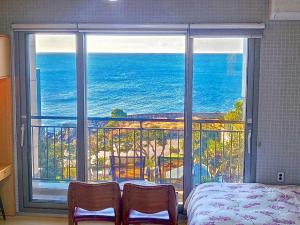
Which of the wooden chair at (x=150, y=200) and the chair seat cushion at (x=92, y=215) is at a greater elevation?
the wooden chair at (x=150, y=200)

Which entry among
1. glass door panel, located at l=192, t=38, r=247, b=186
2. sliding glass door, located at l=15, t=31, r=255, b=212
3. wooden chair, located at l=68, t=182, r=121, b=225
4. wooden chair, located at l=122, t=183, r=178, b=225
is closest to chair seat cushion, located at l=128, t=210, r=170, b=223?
wooden chair, located at l=122, t=183, r=178, b=225

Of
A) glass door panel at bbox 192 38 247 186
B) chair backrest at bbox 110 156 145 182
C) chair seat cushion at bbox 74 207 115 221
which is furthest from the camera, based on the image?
chair backrest at bbox 110 156 145 182

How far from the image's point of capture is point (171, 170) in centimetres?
457

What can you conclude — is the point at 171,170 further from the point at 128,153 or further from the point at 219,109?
the point at 219,109

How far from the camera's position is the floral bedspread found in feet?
10.2

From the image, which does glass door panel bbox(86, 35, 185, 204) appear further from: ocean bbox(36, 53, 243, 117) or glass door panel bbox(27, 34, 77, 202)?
glass door panel bbox(27, 34, 77, 202)

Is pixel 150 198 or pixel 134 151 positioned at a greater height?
pixel 134 151

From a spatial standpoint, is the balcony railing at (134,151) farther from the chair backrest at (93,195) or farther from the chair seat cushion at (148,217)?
the chair backrest at (93,195)

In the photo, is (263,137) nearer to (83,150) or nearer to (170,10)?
(170,10)

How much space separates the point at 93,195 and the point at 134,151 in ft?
4.22

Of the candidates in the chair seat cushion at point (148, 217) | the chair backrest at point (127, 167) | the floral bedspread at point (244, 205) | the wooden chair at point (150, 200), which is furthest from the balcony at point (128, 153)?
the wooden chair at point (150, 200)

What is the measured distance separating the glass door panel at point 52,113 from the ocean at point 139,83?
10mm

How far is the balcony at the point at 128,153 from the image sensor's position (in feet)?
14.6

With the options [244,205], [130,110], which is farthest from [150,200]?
[130,110]
